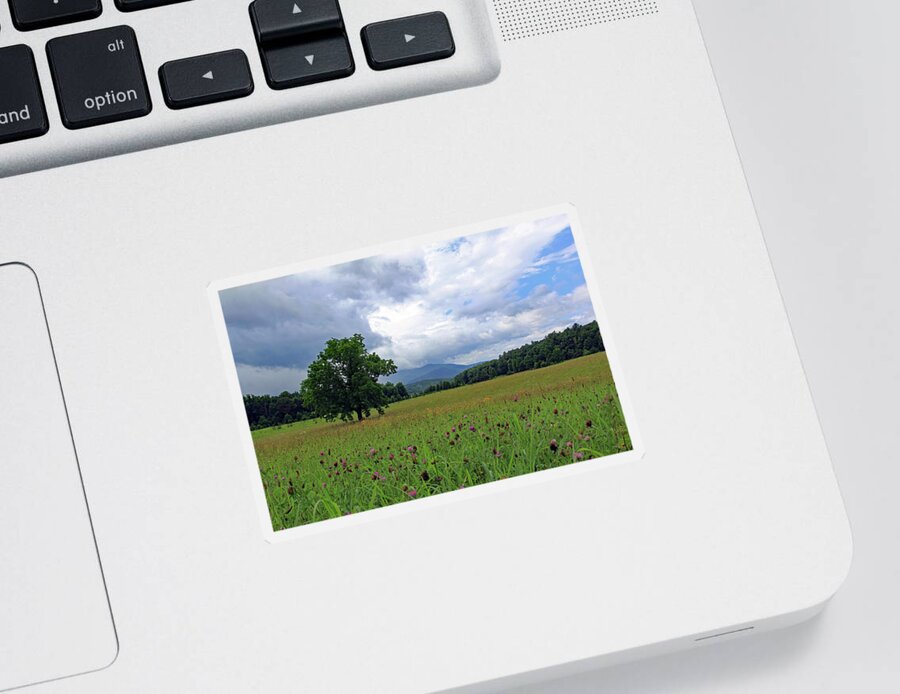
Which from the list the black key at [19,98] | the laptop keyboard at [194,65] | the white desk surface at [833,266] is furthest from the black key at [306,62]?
the white desk surface at [833,266]

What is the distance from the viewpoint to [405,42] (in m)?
0.39

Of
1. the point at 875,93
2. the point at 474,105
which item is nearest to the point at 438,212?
the point at 474,105

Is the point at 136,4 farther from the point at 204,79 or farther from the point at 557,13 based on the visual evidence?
the point at 557,13

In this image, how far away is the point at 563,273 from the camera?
37cm

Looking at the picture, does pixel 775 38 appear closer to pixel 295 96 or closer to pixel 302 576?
pixel 295 96

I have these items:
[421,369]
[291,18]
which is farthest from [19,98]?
[421,369]

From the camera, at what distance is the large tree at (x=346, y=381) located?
35 centimetres

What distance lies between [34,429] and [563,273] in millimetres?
267

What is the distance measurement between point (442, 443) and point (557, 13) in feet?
0.79

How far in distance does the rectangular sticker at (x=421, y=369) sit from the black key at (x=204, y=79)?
0.33 feet

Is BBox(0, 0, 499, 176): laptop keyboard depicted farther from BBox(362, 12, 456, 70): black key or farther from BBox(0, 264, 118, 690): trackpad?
BBox(0, 264, 118, 690): trackpad

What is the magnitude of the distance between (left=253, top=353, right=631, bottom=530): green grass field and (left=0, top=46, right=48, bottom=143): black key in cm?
20

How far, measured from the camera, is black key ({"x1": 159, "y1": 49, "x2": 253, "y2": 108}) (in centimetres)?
38

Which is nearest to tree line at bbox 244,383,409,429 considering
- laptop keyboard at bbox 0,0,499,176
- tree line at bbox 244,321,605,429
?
tree line at bbox 244,321,605,429
